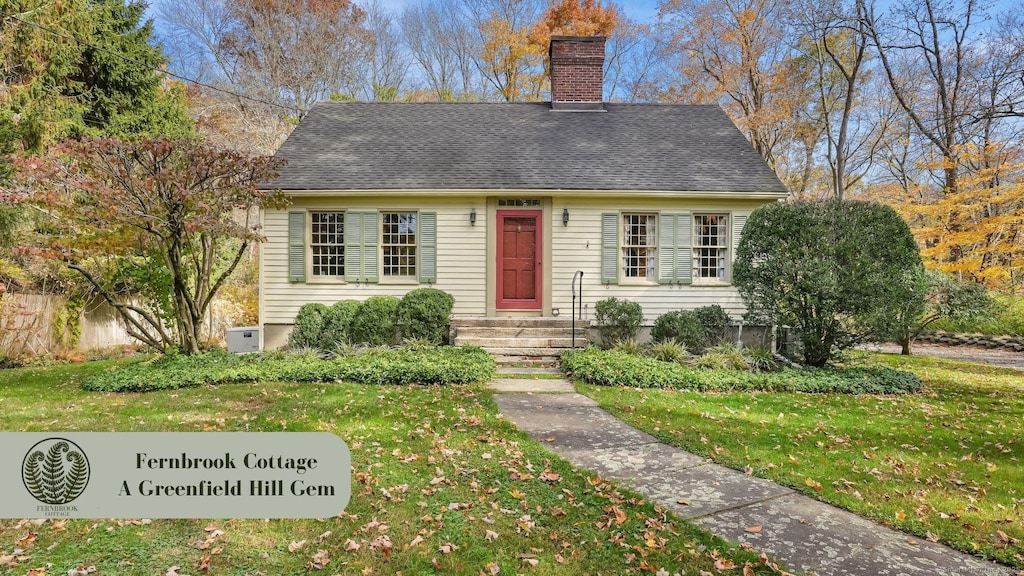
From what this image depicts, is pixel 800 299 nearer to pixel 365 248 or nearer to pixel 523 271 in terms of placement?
pixel 523 271

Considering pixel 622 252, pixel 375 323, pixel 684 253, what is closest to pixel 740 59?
pixel 684 253

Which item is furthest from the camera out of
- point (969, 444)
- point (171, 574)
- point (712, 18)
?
point (712, 18)

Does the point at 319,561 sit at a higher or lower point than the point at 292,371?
lower

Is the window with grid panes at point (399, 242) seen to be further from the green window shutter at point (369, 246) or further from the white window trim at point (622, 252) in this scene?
the white window trim at point (622, 252)

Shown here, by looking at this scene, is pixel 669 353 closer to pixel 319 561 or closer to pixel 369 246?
pixel 369 246

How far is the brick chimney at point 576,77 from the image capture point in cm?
1244

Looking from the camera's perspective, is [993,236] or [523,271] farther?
[993,236]

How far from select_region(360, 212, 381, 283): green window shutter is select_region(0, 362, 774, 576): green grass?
5292 millimetres

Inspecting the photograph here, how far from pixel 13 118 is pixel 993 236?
75.4 feet

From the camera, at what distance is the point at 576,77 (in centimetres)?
1285

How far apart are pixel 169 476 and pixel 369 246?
7.49 meters

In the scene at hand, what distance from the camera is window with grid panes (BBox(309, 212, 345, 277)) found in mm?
10117

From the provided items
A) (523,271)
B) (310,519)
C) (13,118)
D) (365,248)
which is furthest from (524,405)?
(13,118)

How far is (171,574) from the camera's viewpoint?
240cm
